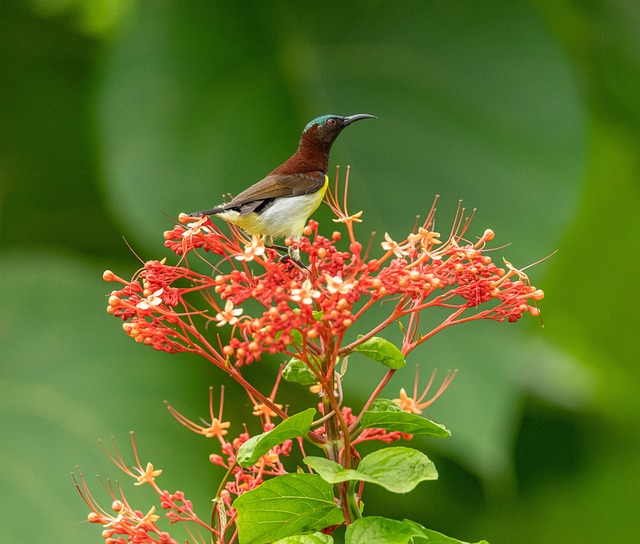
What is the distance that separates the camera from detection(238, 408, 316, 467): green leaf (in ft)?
2.72

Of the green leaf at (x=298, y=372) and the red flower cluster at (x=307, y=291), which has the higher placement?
the red flower cluster at (x=307, y=291)

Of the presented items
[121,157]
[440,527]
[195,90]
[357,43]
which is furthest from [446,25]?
[440,527]

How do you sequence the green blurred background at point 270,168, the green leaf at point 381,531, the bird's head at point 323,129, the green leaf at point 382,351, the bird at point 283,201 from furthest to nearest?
the green blurred background at point 270,168
the bird's head at point 323,129
the bird at point 283,201
the green leaf at point 382,351
the green leaf at point 381,531

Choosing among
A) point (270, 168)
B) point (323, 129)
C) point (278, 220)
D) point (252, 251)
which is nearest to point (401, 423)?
point (252, 251)

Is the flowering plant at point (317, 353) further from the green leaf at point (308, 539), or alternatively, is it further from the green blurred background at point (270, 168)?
the green blurred background at point (270, 168)

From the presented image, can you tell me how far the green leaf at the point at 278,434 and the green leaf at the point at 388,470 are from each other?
3cm

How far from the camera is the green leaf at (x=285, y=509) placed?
0.85 metres

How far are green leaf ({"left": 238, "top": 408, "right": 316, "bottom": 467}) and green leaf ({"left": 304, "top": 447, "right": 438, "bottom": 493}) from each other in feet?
0.09

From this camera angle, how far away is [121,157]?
175 cm

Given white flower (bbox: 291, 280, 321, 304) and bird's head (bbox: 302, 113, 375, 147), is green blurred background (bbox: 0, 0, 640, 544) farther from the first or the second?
white flower (bbox: 291, 280, 321, 304)

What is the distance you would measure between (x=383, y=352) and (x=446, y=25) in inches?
44.7

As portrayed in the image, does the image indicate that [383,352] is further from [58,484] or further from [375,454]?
[58,484]

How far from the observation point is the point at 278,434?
2.75 feet

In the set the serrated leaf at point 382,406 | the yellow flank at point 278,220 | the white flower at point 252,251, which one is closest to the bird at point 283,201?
the yellow flank at point 278,220
